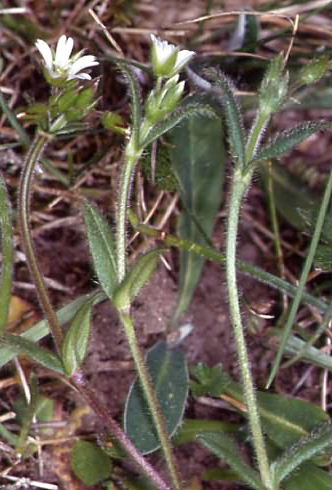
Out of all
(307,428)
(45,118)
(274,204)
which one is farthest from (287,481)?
(45,118)

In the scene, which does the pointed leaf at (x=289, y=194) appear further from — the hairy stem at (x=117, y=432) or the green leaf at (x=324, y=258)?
the hairy stem at (x=117, y=432)

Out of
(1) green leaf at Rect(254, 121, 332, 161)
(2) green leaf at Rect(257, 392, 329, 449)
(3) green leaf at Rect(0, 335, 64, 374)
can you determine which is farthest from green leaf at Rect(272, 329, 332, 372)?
(3) green leaf at Rect(0, 335, 64, 374)

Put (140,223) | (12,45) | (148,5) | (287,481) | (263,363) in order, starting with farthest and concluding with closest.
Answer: (148,5), (12,45), (263,363), (140,223), (287,481)

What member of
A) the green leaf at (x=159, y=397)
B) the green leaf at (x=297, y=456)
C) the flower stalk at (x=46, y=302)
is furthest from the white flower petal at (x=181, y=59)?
the green leaf at (x=297, y=456)

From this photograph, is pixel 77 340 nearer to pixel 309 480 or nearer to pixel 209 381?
pixel 209 381

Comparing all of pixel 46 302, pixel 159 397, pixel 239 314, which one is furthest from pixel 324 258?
pixel 46 302

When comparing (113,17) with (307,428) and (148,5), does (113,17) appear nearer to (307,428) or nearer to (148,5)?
(148,5)

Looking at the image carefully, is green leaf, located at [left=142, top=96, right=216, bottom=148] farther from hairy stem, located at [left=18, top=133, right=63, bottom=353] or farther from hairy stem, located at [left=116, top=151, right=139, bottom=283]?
hairy stem, located at [left=18, top=133, right=63, bottom=353]

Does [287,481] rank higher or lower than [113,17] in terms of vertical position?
lower

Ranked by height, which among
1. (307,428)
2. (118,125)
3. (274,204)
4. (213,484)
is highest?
(118,125)
